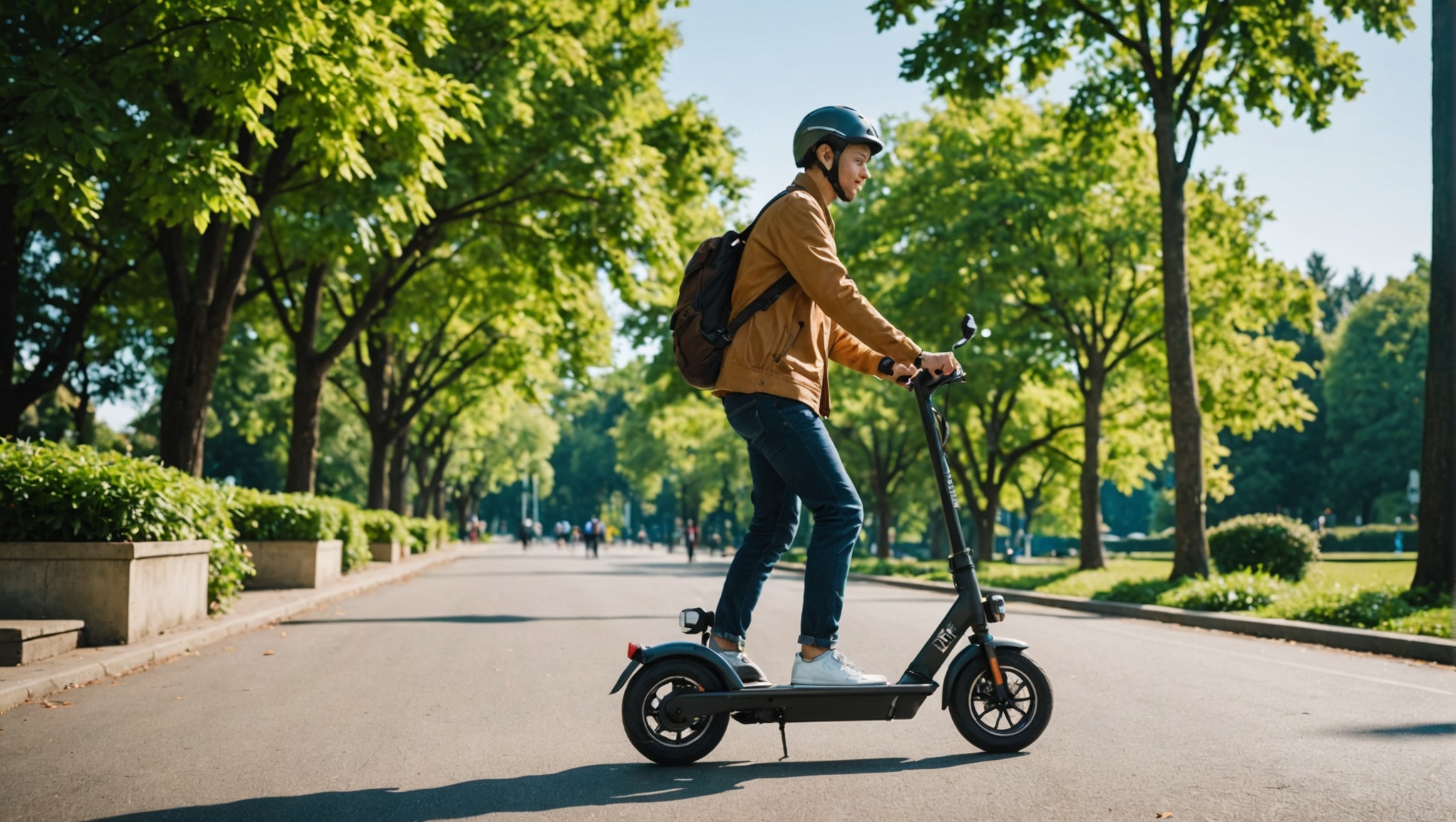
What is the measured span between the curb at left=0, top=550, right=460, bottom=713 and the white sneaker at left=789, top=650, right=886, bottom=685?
422 centimetres

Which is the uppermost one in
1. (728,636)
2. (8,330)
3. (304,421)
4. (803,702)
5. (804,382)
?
(8,330)

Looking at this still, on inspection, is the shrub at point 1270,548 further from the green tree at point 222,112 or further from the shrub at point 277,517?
the shrub at point 277,517

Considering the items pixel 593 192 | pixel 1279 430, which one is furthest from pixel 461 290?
pixel 1279 430

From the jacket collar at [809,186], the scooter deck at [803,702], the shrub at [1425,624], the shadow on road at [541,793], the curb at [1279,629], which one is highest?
the jacket collar at [809,186]

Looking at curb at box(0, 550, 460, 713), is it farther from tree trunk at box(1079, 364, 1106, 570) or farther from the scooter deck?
tree trunk at box(1079, 364, 1106, 570)

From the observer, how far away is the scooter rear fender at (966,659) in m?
4.87

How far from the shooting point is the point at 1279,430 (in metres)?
66.9

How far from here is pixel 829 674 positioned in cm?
470

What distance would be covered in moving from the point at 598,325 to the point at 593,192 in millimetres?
8628

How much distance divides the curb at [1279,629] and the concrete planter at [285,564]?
8505 mm

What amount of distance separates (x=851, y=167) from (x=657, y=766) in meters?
2.35

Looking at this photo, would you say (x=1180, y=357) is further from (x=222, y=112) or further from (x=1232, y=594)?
(x=222, y=112)

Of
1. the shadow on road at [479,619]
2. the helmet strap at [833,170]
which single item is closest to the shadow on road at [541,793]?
the helmet strap at [833,170]

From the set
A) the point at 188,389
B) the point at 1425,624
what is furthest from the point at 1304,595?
the point at 188,389
